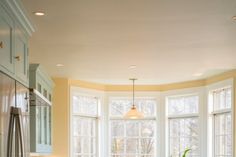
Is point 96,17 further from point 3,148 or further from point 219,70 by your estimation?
point 219,70

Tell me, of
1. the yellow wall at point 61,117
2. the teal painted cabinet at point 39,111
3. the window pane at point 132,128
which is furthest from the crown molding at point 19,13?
the window pane at point 132,128

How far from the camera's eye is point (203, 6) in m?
4.25

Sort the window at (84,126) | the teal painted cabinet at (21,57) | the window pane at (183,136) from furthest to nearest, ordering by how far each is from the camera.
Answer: the window pane at (183,136), the window at (84,126), the teal painted cabinet at (21,57)

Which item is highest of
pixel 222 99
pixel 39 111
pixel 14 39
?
pixel 14 39

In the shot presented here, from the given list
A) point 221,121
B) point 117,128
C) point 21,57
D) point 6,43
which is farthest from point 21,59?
point 117,128

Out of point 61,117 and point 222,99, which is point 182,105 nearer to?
point 222,99

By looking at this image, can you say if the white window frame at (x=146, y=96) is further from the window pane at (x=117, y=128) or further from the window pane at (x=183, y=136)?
the window pane at (x=183, y=136)

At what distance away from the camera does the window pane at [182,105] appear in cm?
1008

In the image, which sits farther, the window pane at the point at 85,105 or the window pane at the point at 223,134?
the window pane at the point at 85,105

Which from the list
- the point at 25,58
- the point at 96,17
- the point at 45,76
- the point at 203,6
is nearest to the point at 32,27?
the point at 25,58

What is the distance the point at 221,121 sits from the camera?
9078 mm

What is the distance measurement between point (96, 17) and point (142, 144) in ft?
21.4

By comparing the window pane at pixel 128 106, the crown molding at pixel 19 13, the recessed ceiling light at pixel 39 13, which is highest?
the recessed ceiling light at pixel 39 13

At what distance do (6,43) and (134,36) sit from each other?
2129 millimetres
